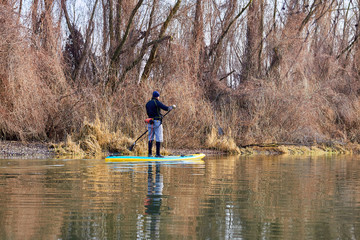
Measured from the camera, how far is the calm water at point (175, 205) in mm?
6879

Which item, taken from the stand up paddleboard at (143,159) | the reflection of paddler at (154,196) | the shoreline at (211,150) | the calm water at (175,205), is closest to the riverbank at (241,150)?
the shoreline at (211,150)

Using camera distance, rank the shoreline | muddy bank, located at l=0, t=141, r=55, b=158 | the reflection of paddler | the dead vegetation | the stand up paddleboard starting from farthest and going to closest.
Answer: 1. the dead vegetation
2. the shoreline
3. muddy bank, located at l=0, t=141, r=55, b=158
4. the stand up paddleboard
5. the reflection of paddler

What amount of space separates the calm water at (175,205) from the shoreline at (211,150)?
22.4ft

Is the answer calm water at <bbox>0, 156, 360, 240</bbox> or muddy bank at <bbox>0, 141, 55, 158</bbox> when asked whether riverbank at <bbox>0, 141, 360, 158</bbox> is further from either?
calm water at <bbox>0, 156, 360, 240</bbox>

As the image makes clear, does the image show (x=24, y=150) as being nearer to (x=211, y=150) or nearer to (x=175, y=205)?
(x=211, y=150)

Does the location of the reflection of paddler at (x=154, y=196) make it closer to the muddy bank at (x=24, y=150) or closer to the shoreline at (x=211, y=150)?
the muddy bank at (x=24, y=150)

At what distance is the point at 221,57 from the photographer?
34.8 meters

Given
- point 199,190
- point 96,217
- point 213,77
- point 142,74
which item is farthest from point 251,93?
point 96,217

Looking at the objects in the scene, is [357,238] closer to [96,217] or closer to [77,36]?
[96,217]

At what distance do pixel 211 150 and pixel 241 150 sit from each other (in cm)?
139

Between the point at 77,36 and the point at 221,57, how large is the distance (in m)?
8.17

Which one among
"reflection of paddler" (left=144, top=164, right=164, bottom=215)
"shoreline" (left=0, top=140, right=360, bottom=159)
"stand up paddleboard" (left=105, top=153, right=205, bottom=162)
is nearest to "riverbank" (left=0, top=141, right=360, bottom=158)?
"shoreline" (left=0, top=140, right=360, bottom=159)

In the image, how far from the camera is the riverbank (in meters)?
21.4

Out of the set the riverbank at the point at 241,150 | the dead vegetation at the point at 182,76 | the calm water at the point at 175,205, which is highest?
the dead vegetation at the point at 182,76
